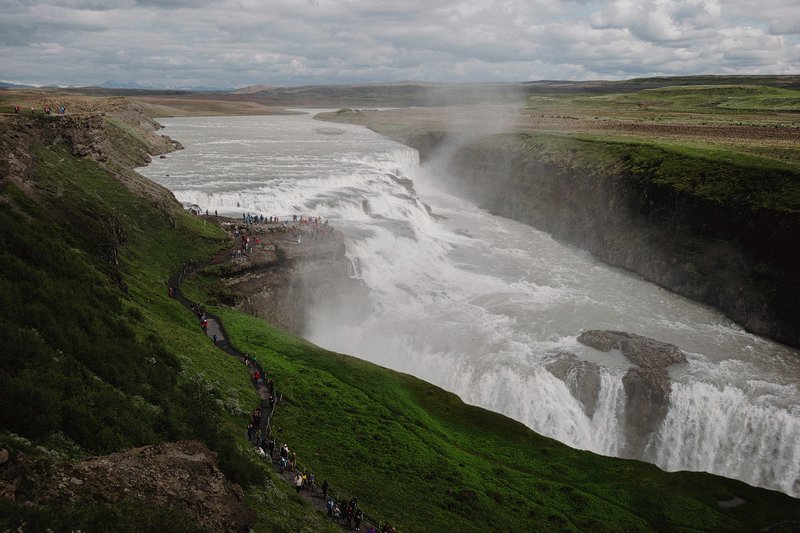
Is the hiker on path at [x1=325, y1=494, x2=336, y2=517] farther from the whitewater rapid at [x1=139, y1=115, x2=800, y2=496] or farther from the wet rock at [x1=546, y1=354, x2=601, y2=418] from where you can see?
the wet rock at [x1=546, y1=354, x2=601, y2=418]

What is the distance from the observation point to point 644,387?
34344 mm

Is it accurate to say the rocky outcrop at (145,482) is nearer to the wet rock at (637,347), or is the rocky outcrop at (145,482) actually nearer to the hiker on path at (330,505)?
the hiker on path at (330,505)

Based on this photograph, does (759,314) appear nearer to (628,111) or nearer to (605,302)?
(605,302)

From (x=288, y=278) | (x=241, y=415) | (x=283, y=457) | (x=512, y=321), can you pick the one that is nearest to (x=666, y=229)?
(x=512, y=321)

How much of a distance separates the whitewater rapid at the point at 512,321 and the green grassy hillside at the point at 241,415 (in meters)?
4.69

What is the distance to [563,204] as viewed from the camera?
72.1 meters

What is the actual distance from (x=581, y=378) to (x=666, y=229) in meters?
27.7

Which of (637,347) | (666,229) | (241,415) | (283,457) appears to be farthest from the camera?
(666,229)

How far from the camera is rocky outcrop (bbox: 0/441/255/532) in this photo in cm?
1072

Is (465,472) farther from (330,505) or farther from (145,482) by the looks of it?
(145,482)

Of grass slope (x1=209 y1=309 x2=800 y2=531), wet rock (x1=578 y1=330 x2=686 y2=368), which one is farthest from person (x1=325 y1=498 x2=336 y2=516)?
wet rock (x1=578 y1=330 x2=686 y2=368)

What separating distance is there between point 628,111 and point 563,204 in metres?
87.1

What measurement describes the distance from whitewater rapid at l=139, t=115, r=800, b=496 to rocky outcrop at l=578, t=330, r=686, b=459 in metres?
0.45

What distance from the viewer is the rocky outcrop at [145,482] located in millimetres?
10719
